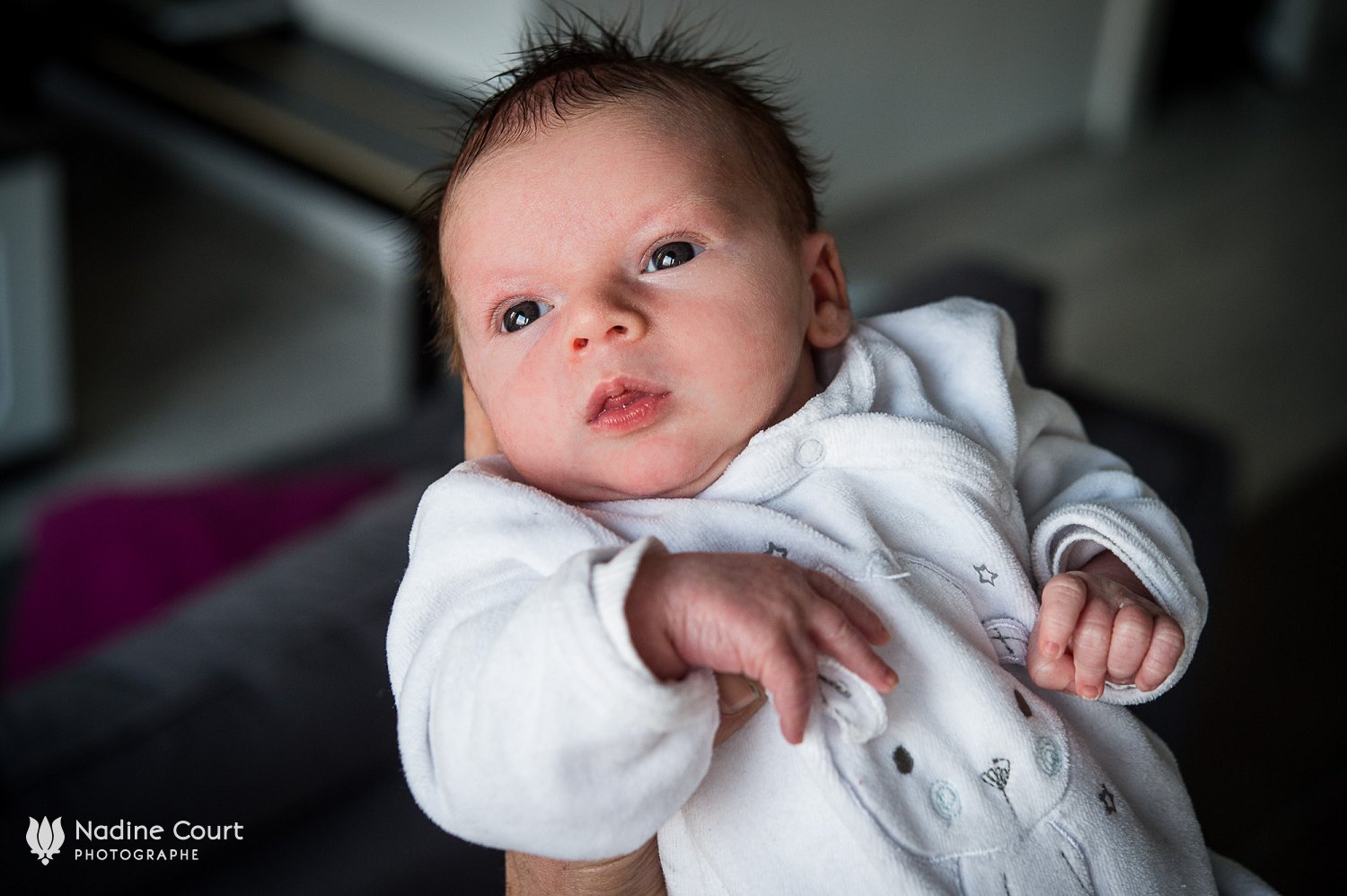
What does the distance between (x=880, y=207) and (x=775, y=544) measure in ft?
13.3

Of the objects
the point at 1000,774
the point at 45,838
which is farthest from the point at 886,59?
the point at 1000,774

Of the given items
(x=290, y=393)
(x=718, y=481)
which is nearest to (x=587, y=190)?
(x=718, y=481)

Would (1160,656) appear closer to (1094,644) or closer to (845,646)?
(1094,644)

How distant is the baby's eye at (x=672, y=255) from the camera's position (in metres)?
0.70

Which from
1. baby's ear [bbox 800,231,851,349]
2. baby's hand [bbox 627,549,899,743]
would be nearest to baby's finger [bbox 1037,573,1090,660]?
baby's hand [bbox 627,549,899,743]

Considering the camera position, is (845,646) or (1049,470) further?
(1049,470)

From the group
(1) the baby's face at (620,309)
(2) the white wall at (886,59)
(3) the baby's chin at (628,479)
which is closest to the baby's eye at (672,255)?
(1) the baby's face at (620,309)

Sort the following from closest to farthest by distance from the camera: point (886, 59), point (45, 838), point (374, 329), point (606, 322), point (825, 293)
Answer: point (606, 322)
point (825, 293)
point (45, 838)
point (374, 329)
point (886, 59)

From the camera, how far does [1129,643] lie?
649mm

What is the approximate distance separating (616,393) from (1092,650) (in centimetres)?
27

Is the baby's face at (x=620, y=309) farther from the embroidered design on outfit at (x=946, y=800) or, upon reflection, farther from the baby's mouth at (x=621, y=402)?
the embroidered design on outfit at (x=946, y=800)

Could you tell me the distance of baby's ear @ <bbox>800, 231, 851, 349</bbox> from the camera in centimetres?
78

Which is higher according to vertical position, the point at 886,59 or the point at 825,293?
the point at 825,293

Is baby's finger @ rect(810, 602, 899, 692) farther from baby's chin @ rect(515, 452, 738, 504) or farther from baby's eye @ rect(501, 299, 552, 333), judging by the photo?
baby's eye @ rect(501, 299, 552, 333)
